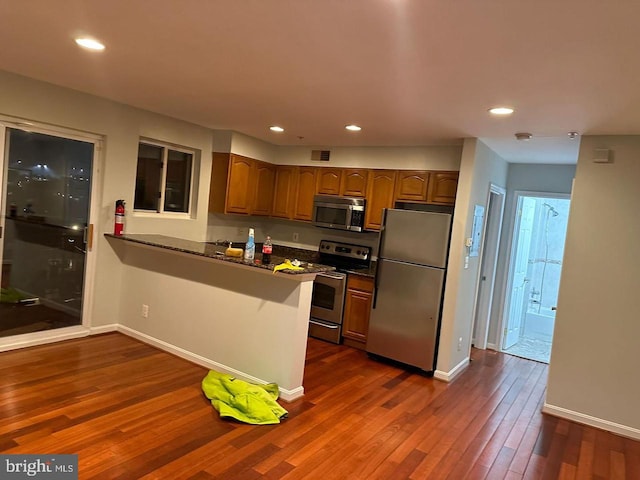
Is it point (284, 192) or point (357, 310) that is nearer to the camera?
point (357, 310)

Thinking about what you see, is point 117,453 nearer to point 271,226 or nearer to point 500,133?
point 500,133

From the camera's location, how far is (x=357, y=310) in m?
5.12

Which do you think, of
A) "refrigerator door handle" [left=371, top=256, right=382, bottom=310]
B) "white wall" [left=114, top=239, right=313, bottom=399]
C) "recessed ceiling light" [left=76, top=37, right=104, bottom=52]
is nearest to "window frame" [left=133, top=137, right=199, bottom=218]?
"white wall" [left=114, top=239, right=313, bottom=399]

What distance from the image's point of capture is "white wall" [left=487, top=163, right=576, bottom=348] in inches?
209

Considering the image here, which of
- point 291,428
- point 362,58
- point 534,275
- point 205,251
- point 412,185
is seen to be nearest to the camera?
point 362,58

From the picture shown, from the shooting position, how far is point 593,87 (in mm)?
2520

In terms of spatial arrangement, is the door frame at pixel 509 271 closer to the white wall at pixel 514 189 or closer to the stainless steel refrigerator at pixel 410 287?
the white wall at pixel 514 189

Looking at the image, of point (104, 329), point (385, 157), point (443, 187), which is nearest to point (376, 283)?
A: point (443, 187)

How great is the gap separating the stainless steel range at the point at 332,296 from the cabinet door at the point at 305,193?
0.72 m

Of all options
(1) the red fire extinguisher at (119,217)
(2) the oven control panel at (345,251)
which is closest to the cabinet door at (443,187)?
(2) the oven control panel at (345,251)

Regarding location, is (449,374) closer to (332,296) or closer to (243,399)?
(332,296)

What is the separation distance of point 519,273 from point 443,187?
195 cm

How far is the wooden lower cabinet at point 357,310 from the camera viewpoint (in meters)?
5.06

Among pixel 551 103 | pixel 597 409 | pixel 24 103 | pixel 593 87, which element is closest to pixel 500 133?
pixel 551 103
